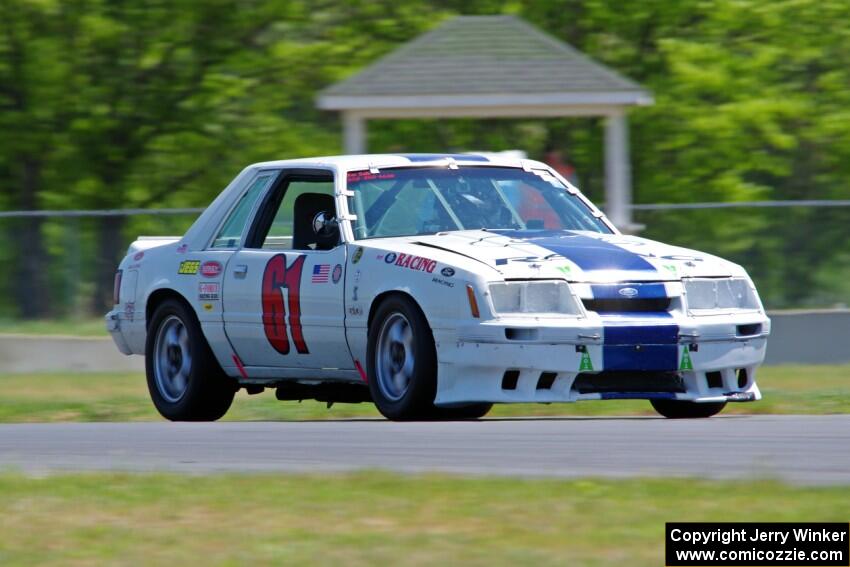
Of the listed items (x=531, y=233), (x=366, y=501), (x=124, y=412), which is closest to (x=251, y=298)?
(x=531, y=233)

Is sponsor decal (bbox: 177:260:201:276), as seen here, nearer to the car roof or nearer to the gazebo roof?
the car roof

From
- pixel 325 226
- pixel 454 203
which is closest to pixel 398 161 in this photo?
pixel 454 203

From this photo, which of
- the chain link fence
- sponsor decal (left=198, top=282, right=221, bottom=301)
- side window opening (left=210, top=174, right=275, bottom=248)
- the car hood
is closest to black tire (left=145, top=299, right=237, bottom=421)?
Answer: sponsor decal (left=198, top=282, right=221, bottom=301)

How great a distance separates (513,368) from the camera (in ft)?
31.1

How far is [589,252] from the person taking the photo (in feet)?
32.4

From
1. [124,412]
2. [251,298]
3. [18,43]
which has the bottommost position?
[124,412]

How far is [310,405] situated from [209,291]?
2404 millimetres

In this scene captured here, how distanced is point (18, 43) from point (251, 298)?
594 inches

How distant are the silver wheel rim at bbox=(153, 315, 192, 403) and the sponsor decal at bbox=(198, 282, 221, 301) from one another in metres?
0.29

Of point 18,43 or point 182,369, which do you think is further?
point 18,43

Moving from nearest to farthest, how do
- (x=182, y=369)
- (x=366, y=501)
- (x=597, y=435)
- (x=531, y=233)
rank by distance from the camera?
(x=366, y=501), (x=597, y=435), (x=531, y=233), (x=182, y=369)

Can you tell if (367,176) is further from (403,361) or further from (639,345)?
(639,345)

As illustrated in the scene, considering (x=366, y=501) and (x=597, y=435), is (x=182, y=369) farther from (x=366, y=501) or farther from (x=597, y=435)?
(x=366, y=501)

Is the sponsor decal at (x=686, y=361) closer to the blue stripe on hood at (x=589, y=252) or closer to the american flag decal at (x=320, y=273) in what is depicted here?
the blue stripe on hood at (x=589, y=252)
